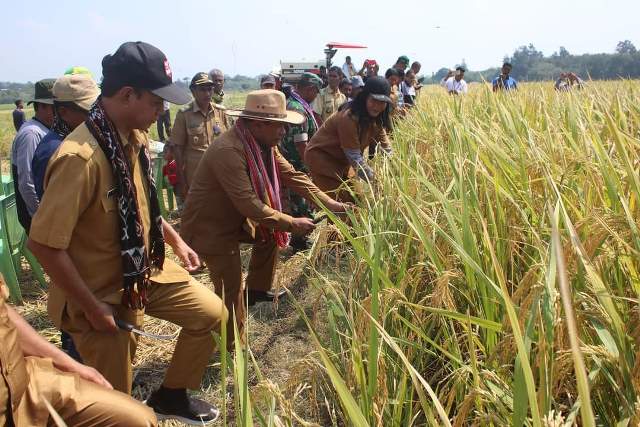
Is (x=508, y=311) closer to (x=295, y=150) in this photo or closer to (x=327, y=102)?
(x=295, y=150)

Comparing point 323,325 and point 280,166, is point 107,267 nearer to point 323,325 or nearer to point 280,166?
point 323,325

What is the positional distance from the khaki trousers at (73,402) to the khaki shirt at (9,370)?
1.4 inches

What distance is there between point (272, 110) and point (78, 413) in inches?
70.3

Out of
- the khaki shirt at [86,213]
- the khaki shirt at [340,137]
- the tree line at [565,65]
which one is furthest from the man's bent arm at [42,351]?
the tree line at [565,65]

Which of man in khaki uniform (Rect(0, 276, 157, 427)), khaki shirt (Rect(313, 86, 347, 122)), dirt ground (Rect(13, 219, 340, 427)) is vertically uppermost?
khaki shirt (Rect(313, 86, 347, 122))

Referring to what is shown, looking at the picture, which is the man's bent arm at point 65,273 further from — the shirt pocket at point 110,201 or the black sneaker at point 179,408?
the black sneaker at point 179,408

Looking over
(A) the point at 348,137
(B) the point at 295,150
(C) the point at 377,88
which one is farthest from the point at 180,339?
(B) the point at 295,150

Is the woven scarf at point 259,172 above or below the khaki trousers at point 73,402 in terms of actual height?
above

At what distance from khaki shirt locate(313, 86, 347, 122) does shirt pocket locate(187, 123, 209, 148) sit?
105 inches

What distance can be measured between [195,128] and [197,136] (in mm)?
78

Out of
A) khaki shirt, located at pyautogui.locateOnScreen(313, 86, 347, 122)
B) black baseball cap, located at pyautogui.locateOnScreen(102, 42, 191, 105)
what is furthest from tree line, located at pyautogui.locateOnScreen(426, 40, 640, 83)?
black baseball cap, located at pyautogui.locateOnScreen(102, 42, 191, 105)

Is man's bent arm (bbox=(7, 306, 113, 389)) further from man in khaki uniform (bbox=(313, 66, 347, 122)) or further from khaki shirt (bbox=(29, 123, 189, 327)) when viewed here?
man in khaki uniform (bbox=(313, 66, 347, 122))

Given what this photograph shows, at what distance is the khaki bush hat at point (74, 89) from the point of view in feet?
8.38

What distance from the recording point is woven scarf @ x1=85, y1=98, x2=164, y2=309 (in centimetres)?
190
